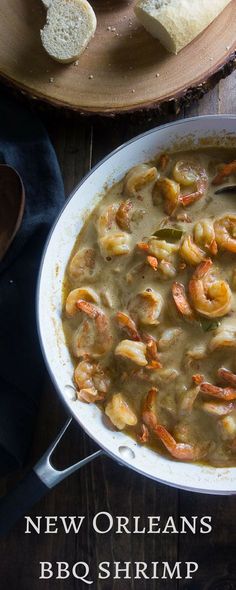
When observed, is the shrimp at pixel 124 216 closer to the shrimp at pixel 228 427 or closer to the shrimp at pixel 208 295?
the shrimp at pixel 208 295

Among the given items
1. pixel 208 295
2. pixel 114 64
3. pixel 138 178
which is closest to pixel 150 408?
pixel 208 295

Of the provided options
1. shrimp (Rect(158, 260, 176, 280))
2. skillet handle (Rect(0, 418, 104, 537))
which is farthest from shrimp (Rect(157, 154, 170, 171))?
skillet handle (Rect(0, 418, 104, 537))

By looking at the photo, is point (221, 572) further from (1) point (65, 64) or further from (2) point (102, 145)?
(1) point (65, 64)

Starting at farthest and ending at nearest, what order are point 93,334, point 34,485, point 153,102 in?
1. point 153,102
2. point 93,334
3. point 34,485

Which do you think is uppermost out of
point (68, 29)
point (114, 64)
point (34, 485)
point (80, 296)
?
point (68, 29)

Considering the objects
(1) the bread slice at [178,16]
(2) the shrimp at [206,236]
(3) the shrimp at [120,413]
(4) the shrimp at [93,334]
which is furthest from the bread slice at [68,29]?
(3) the shrimp at [120,413]

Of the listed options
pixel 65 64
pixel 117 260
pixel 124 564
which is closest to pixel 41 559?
pixel 124 564

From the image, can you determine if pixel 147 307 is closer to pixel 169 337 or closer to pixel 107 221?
pixel 169 337
